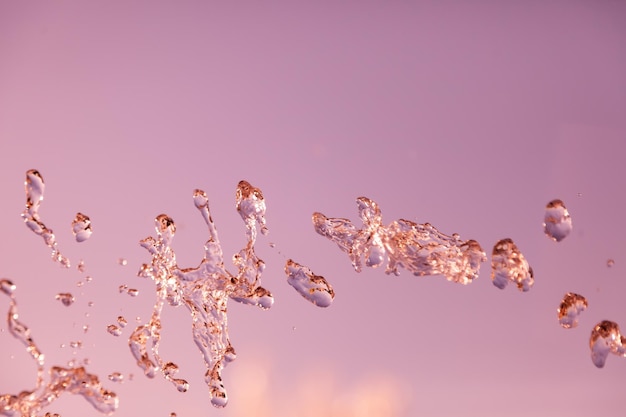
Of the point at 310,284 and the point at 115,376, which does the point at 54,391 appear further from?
the point at 310,284

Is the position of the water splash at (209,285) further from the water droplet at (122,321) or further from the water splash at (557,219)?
the water splash at (557,219)

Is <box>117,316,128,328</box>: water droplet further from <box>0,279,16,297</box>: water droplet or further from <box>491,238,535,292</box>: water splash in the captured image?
<box>491,238,535,292</box>: water splash

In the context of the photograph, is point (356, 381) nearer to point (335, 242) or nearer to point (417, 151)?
point (335, 242)

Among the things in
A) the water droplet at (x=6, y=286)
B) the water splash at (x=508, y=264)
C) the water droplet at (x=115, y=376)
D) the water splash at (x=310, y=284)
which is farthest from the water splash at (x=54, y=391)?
the water splash at (x=508, y=264)

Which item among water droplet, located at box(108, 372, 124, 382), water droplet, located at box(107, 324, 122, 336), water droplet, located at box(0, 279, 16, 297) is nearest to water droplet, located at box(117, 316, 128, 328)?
water droplet, located at box(107, 324, 122, 336)

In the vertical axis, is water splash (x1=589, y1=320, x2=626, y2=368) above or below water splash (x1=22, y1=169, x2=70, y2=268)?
below

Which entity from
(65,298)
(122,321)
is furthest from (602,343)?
(65,298)
